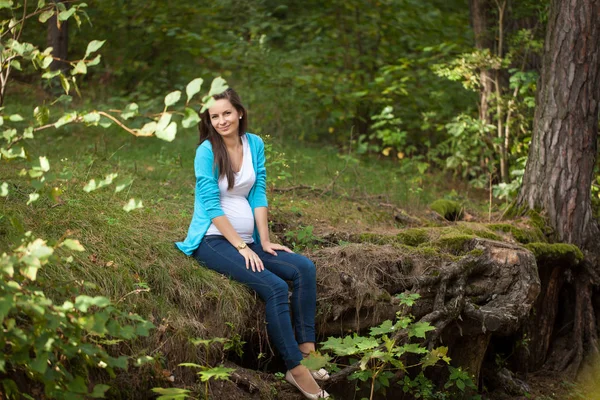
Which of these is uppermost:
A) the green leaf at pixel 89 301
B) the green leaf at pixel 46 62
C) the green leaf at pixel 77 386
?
the green leaf at pixel 46 62

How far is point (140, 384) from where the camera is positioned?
3834 mm

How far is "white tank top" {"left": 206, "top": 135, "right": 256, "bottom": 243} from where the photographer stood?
4871 millimetres

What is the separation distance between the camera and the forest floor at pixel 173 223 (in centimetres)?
415

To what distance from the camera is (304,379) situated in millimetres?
4316

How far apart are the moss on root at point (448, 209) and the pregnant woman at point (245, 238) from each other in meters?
2.72

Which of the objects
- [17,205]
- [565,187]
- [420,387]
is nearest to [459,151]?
[565,187]

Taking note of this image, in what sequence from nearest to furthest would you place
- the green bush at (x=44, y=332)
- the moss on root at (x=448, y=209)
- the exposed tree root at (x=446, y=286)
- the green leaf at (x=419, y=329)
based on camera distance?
1. the green bush at (x=44, y=332)
2. the green leaf at (x=419, y=329)
3. the exposed tree root at (x=446, y=286)
4. the moss on root at (x=448, y=209)

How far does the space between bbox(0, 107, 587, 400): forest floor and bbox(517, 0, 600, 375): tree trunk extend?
2.03ft

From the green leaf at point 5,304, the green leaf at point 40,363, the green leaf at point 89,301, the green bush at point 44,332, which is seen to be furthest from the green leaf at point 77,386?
the green leaf at point 5,304

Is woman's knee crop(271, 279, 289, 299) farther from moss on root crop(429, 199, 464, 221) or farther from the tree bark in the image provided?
the tree bark

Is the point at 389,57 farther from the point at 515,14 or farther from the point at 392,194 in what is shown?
the point at 392,194

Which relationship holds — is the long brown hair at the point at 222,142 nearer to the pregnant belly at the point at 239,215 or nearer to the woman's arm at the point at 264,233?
the pregnant belly at the point at 239,215

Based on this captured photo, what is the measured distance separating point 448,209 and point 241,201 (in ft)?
9.85

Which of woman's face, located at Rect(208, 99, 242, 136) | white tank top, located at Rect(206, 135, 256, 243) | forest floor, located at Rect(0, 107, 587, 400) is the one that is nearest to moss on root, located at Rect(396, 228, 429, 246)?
forest floor, located at Rect(0, 107, 587, 400)
